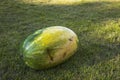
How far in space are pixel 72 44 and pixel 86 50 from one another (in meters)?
0.30

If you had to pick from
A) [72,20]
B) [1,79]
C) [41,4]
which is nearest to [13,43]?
[1,79]

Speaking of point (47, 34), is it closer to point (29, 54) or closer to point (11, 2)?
point (29, 54)

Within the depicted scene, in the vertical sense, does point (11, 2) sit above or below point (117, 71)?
above

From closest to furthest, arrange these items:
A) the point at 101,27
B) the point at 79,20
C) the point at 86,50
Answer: the point at 86,50
the point at 101,27
the point at 79,20

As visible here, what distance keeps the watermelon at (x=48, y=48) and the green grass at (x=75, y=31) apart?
10 cm

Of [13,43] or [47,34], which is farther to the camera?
[13,43]

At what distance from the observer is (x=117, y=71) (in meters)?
2.43

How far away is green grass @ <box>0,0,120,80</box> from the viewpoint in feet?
8.07

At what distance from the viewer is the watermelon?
241cm

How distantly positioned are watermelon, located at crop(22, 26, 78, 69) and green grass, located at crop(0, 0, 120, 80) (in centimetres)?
10

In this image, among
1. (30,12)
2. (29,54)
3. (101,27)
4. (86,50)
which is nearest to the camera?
(29,54)

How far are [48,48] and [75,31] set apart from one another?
91 centimetres

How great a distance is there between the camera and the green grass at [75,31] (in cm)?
246

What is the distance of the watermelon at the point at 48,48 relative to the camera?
7.89 feet
